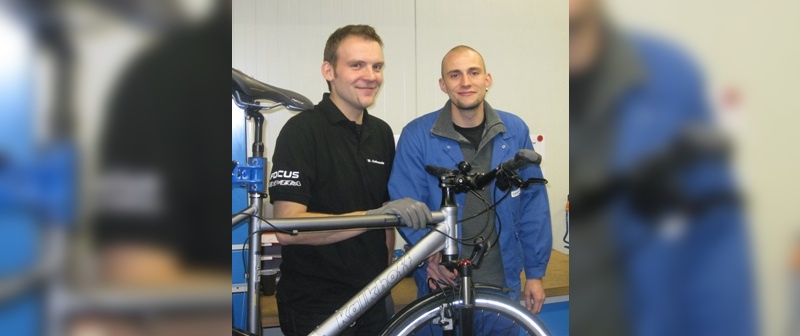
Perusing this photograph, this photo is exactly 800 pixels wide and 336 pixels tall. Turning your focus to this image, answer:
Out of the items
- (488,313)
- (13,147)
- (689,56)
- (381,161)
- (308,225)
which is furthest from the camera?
(381,161)

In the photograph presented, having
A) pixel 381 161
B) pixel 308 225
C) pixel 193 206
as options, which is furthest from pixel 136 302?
pixel 381 161

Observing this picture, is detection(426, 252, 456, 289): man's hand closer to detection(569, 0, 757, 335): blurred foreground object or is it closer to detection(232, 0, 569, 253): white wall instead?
detection(232, 0, 569, 253): white wall

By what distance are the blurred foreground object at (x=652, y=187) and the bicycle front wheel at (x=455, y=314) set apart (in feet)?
3.55

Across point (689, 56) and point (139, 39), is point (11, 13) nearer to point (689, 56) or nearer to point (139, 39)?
point (139, 39)

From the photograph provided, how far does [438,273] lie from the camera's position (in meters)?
1.65

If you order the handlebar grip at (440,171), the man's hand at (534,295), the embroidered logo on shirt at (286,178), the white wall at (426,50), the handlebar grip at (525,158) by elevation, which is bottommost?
the man's hand at (534,295)

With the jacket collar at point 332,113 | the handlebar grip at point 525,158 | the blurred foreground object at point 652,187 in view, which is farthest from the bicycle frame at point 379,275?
the blurred foreground object at point 652,187

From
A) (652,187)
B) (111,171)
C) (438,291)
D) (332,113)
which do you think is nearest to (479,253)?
(438,291)

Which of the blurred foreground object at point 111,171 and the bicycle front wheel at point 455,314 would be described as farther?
the bicycle front wheel at point 455,314

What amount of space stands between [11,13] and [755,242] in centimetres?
41

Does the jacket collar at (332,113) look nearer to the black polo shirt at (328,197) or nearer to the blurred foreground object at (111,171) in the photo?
the black polo shirt at (328,197)

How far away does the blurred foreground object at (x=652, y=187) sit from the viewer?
14.2 inches

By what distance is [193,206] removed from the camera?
29 centimetres

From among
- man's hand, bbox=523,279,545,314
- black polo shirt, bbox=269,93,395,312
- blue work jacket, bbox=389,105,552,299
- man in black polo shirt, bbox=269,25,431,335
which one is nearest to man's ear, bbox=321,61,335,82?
man in black polo shirt, bbox=269,25,431,335
